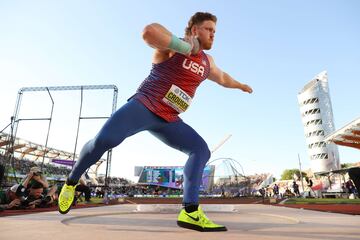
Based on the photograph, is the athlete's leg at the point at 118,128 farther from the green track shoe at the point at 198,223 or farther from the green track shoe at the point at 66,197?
the green track shoe at the point at 198,223

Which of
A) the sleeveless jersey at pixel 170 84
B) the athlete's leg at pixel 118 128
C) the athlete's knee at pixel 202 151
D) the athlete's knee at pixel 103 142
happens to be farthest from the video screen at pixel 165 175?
the athlete's knee at pixel 103 142

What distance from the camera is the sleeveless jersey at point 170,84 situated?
279 centimetres

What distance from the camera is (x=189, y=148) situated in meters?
3.09

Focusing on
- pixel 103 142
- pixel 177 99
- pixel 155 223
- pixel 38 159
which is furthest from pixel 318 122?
pixel 103 142

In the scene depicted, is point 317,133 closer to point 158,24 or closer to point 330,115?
point 330,115

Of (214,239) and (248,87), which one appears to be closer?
(214,239)

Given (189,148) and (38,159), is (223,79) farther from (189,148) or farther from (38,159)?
(38,159)

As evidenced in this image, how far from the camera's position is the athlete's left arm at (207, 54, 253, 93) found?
3.28 meters

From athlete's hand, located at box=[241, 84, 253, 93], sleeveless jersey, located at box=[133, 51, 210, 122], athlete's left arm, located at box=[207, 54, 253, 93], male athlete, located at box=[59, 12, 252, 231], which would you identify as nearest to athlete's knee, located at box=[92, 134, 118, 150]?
male athlete, located at box=[59, 12, 252, 231]

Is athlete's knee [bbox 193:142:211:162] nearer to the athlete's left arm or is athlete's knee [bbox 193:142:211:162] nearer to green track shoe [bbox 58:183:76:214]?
the athlete's left arm

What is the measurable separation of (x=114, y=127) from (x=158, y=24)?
Result: 974 mm

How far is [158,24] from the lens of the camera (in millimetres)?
2346

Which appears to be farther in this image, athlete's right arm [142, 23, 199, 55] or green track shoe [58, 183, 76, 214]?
green track shoe [58, 183, 76, 214]

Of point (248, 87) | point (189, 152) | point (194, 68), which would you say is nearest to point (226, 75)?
point (248, 87)
